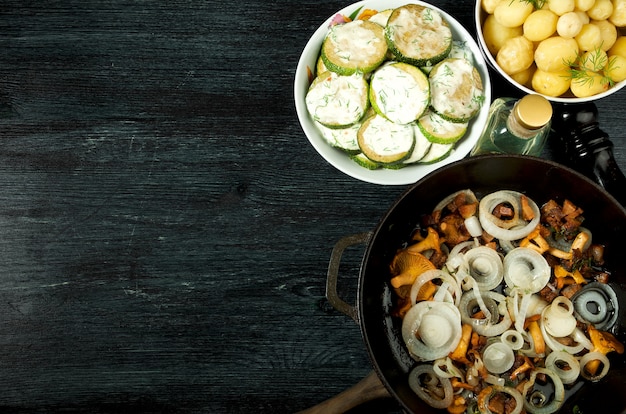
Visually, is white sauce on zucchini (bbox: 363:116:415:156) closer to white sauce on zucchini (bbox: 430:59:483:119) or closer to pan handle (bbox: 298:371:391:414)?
white sauce on zucchini (bbox: 430:59:483:119)

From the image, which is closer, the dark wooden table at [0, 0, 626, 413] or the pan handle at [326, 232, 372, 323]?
the pan handle at [326, 232, 372, 323]

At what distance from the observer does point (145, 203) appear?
1571 mm

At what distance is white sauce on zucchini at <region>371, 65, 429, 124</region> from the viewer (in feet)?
4.36

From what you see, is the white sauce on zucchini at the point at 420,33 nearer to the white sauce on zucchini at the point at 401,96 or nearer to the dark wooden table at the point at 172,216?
the white sauce on zucchini at the point at 401,96

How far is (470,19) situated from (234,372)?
987 mm

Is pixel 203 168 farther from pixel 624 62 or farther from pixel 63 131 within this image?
pixel 624 62

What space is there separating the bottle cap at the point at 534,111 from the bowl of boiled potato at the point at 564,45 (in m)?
0.18

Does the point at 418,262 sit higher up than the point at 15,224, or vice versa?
the point at 418,262

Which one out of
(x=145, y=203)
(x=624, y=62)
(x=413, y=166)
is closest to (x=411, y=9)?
(x=413, y=166)

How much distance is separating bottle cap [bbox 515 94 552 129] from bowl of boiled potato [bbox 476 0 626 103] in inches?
7.0

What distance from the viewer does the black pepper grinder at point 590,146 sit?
142 cm

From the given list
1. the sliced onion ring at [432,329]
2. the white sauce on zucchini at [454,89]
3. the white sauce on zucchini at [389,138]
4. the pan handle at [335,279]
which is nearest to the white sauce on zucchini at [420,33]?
the white sauce on zucchini at [454,89]

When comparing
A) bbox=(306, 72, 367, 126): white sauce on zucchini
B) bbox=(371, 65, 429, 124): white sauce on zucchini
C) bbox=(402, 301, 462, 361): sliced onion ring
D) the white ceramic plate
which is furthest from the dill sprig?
bbox=(402, 301, 462, 361): sliced onion ring

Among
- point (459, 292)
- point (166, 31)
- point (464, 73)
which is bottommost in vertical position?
point (459, 292)
